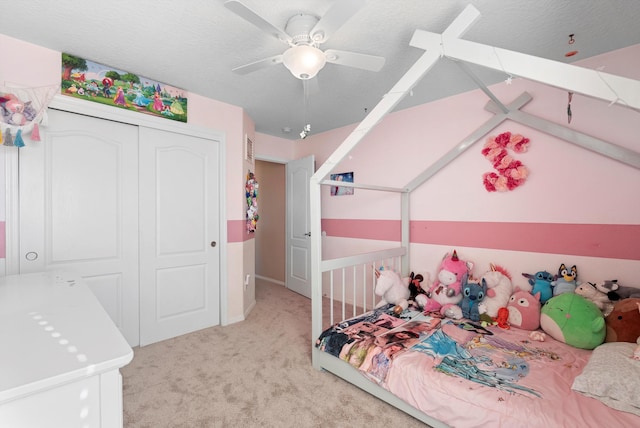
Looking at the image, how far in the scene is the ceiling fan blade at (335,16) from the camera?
47.9 inches

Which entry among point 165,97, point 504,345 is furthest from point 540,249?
point 165,97

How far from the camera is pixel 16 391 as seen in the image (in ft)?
1.95

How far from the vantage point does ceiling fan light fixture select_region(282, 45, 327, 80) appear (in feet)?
5.01

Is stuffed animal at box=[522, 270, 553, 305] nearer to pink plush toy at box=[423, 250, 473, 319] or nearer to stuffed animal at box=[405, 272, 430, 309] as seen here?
pink plush toy at box=[423, 250, 473, 319]

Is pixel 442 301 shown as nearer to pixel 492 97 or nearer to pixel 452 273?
pixel 452 273

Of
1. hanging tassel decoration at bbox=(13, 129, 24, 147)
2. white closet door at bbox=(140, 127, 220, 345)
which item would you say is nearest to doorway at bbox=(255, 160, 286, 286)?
white closet door at bbox=(140, 127, 220, 345)

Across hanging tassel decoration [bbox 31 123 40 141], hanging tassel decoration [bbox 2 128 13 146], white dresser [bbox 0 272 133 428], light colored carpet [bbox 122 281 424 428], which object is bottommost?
light colored carpet [bbox 122 281 424 428]

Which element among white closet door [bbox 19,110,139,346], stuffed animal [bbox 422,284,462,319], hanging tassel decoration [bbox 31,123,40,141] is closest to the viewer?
hanging tassel decoration [bbox 31,123,40,141]

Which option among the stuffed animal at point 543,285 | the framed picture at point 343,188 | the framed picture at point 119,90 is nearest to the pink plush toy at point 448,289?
the stuffed animal at point 543,285

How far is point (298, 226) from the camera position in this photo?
4.08m

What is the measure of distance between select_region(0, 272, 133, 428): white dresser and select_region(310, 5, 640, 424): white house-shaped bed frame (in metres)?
1.38

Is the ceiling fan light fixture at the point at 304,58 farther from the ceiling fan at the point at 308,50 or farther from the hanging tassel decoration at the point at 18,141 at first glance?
the hanging tassel decoration at the point at 18,141

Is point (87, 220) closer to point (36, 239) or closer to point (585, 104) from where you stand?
point (36, 239)

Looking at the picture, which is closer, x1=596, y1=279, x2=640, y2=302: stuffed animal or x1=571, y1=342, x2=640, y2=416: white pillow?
x1=571, y1=342, x2=640, y2=416: white pillow
